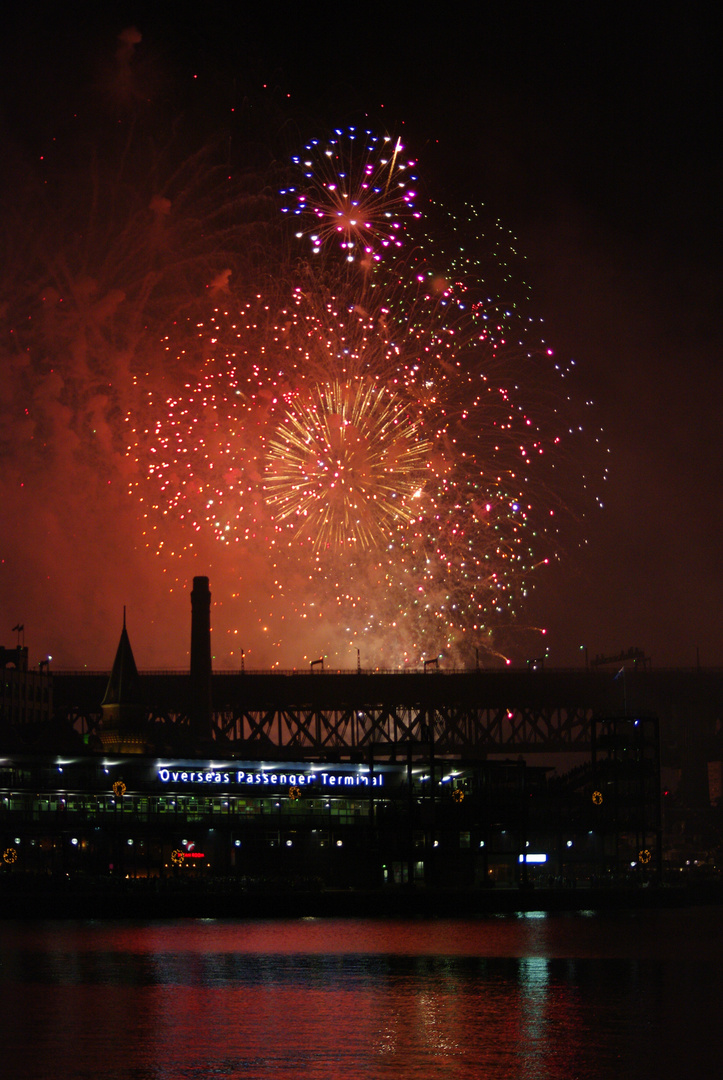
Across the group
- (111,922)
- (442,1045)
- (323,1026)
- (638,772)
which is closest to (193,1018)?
(323,1026)

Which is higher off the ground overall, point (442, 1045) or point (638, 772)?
point (638, 772)

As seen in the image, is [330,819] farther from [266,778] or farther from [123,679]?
[123,679]

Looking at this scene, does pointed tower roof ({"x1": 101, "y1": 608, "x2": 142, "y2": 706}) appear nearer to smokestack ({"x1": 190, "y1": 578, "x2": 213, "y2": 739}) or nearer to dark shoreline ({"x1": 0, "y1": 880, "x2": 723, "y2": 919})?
smokestack ({"x1": 190, "y1": 578, "x2": 213, "y2": 739})

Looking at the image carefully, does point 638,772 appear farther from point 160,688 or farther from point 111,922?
point 160,688

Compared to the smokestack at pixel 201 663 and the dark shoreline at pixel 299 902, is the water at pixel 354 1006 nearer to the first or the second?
the dark shoreline at pixel 299 902

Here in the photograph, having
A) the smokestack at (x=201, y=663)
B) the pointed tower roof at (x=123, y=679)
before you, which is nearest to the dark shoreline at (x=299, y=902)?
the pointed tower roof at (x=123, y=679)

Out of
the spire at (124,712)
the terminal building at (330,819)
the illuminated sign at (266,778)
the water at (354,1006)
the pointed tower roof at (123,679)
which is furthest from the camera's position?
the pointed tower roof at (123,679)
